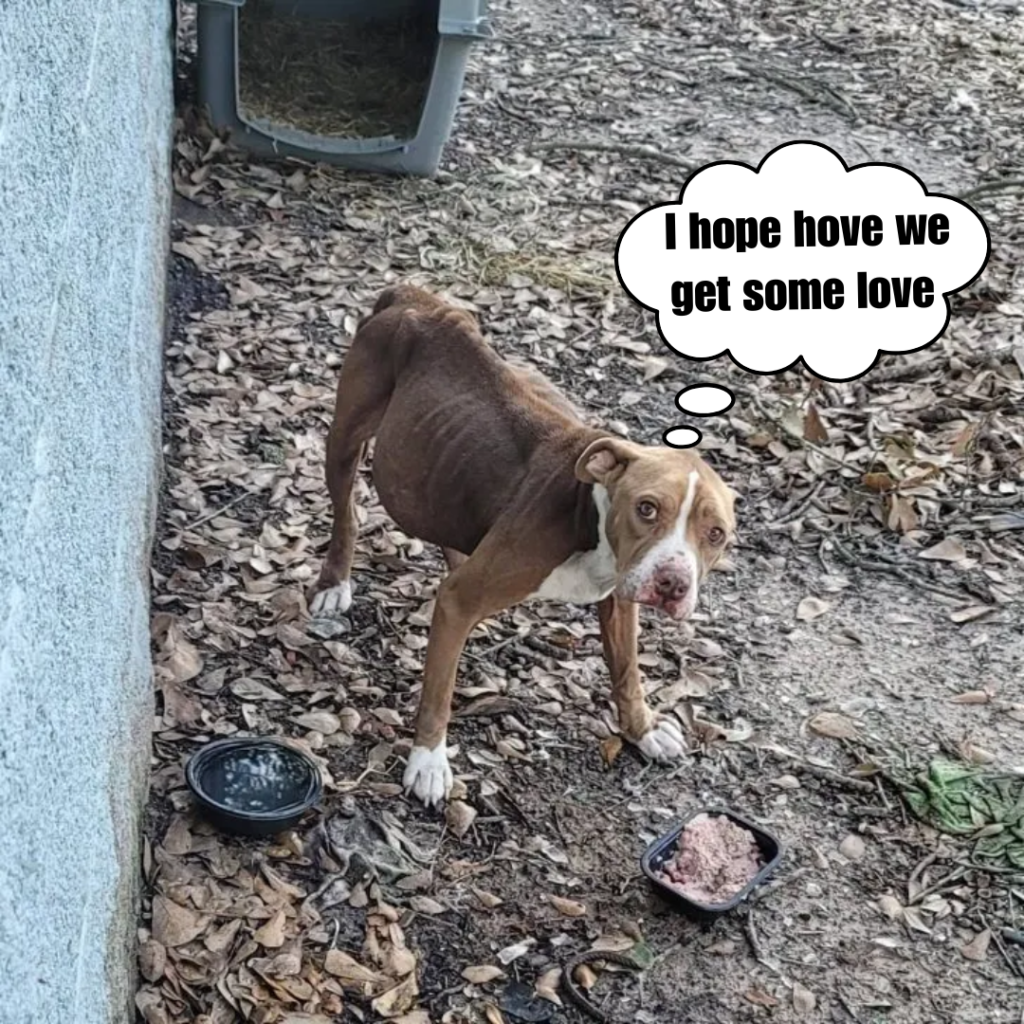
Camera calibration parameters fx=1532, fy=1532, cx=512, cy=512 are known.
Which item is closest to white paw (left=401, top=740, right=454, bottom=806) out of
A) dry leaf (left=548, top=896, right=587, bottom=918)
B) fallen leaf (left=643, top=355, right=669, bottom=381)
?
dry leaf (left=548, top=896, right=587, bottom=918)

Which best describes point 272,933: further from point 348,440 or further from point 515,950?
point 348,440

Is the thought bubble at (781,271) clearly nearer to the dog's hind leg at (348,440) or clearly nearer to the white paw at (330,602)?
the dog's hind leg at (348,440)

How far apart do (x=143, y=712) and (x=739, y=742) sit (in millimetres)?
1770

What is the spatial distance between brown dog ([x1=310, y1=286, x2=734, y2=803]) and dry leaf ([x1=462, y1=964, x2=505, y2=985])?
585 millimetres

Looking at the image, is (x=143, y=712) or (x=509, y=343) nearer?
(x=143, y=712)

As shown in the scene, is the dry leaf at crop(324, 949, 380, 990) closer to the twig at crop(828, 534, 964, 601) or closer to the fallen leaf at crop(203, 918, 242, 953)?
the fallen leaf at crop(203, 918, 242, 953)

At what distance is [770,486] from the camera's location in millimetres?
5824

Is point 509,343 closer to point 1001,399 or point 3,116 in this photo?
point 1001,399

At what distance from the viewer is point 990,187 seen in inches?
307

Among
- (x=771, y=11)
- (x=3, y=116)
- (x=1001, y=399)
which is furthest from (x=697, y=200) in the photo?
(x=771, y=11)

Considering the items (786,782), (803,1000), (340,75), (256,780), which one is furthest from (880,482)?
(340,75)

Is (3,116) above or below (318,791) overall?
above

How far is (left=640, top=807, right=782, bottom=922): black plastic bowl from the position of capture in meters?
3.91

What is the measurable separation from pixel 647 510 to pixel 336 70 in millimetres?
5055
